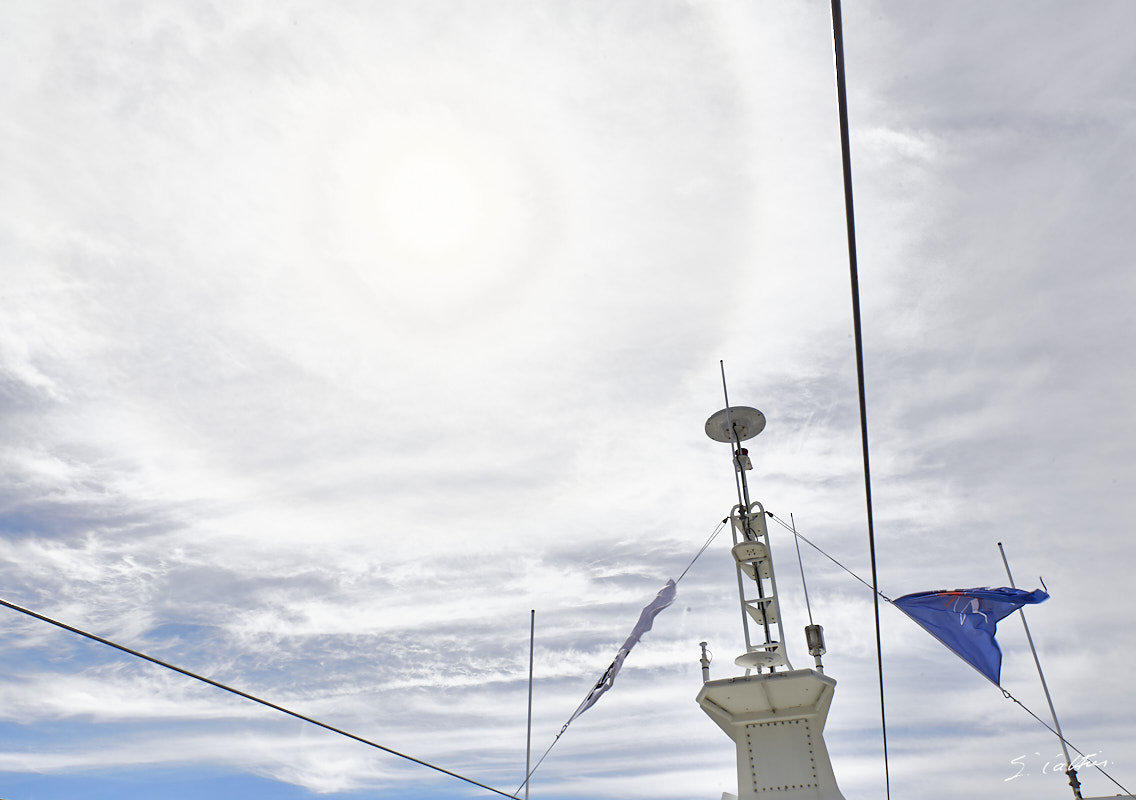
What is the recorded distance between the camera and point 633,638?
46.4 feet

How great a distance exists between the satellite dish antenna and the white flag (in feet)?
11.0

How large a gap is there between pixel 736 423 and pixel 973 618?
553 centimetres

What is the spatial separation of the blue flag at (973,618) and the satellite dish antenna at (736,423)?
14.8 feet

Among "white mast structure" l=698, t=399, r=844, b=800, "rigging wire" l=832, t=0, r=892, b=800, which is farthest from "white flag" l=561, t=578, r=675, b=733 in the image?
"rigging wire" l=832, t=0, r=892, b=800

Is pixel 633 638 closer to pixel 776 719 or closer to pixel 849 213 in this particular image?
pixel 776 719

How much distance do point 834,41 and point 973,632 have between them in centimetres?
1145

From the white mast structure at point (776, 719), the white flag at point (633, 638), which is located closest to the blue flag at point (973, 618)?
the white mast structure at point (776, 719)

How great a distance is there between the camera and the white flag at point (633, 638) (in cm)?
1361

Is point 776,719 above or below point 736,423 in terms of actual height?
below

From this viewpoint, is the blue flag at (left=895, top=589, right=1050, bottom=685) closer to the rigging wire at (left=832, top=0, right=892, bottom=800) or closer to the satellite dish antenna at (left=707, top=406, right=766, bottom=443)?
the satellite dish antenna at (left=707, top=406, right=766, bottom=443)

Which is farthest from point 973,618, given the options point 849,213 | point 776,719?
point 849,213

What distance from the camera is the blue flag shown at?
453 inches

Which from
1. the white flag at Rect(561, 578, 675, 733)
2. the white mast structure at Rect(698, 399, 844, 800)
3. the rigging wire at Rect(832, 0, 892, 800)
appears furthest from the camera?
the white flag at Rect(561, 578, 675, 733)

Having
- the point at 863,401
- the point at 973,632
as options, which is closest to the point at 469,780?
the point at 863,401
